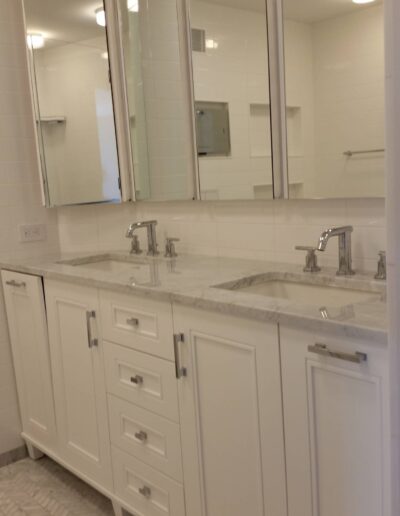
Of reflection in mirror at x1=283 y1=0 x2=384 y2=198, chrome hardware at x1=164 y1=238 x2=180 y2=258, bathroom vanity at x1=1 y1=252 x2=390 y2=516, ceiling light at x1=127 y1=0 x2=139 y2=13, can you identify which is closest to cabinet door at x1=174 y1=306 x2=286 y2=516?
bathroom vanity at x1=1 y1=252 x2=390 y2=516

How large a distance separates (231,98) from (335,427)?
Result: 1270mm

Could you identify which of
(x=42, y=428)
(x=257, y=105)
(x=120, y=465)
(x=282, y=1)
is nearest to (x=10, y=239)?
(x=42, y=428)

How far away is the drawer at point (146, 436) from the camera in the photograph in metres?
1.70

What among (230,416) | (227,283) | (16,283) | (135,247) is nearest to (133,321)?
(227,283)

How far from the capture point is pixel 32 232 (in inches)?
105

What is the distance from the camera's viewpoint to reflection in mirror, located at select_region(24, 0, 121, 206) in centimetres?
240

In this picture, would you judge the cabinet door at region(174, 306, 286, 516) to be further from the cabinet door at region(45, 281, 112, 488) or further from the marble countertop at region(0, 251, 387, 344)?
the cabinet door at region(45, 281, 112, 488)

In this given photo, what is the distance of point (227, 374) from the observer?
58.1 inches

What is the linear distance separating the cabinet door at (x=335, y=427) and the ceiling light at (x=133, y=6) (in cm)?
165

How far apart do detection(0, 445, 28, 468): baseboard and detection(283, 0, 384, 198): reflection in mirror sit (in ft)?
6.08

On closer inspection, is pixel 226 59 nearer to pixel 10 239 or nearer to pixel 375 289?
pixel 375 289

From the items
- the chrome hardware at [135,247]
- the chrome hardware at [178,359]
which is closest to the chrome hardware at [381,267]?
the chrome hardware at [178,359]

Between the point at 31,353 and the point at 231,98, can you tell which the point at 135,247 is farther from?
the point at 231,98

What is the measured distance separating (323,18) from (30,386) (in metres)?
1.96
